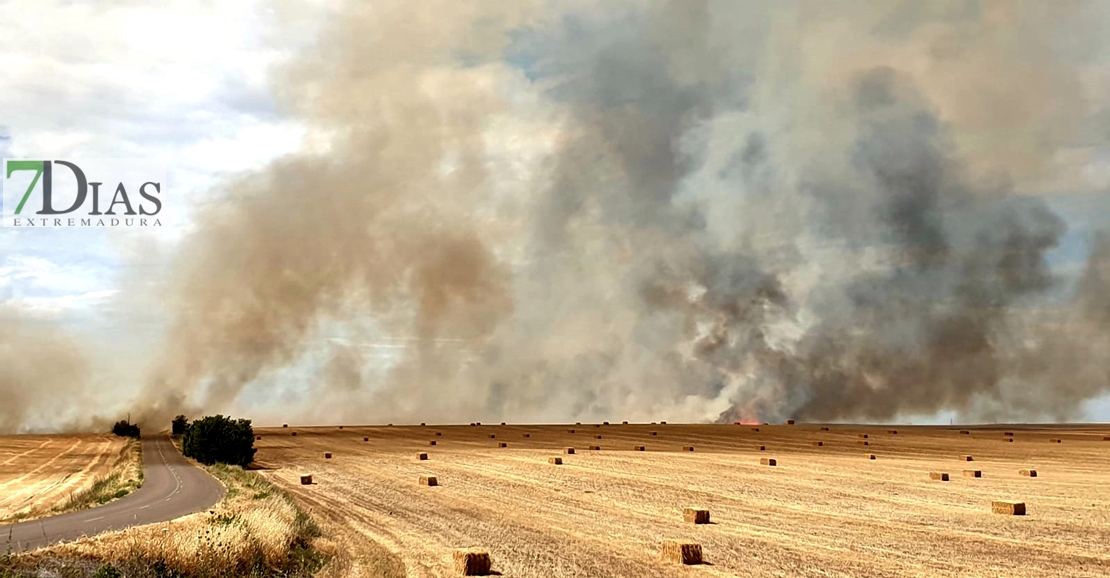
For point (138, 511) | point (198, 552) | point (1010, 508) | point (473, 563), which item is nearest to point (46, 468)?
point (138, 511)

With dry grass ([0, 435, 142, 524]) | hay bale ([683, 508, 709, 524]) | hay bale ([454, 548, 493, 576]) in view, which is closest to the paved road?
dry grass ([0, 435, 142, 524])

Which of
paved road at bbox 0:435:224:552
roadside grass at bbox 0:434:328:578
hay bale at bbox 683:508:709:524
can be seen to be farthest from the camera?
hay bale at bbox 683:508:709:524

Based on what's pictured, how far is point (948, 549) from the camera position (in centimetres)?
2550

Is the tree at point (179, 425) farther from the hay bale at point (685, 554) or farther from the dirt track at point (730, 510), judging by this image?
the hay bale at point (685, 554)

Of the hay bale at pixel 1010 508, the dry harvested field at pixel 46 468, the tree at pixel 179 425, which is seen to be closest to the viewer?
the hay bale at pixel 1010 508

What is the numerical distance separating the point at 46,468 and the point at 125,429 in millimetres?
70619

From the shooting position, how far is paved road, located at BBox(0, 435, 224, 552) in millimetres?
28312

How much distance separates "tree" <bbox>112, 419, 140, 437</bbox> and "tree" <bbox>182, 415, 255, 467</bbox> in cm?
6752

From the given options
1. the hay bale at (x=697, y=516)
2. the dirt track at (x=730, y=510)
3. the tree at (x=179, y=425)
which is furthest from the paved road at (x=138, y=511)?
the tree at (x=179, y=425)

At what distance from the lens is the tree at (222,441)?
229 ft

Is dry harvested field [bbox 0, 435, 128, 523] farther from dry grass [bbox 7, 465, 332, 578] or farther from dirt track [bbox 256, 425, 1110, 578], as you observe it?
dry grass [bbox 7, 465, 332, 578]

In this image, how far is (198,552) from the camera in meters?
21.6

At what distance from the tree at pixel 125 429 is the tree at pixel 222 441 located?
67522 millimetres

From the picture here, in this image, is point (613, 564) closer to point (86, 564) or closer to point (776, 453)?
point (86, 564)
